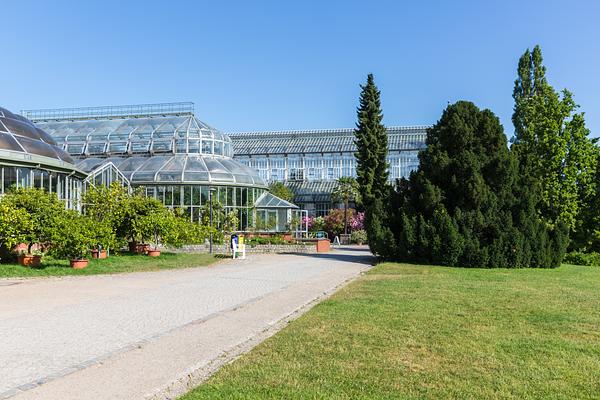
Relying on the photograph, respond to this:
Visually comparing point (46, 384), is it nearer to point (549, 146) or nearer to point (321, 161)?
point (549, 146)

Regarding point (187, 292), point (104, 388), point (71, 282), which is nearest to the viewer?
point (104, 388)

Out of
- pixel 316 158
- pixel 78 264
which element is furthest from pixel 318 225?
pixel 78 264

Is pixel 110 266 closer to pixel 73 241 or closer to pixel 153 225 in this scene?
pixel 73 241

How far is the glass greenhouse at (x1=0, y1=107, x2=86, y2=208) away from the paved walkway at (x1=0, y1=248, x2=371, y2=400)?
33.4ft

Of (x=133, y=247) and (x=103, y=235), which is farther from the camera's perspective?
(x=133, y=247)

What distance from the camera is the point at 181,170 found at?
43.3m

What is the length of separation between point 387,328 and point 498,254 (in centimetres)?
1528

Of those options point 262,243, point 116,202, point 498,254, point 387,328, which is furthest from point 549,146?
point 387,328

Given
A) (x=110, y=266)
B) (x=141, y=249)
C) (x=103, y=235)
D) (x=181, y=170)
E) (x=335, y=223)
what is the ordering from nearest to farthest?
(x=110, y=266)
(x=103, y=235)
(x=141, y=249)
(x=181, y=170)
(x=335, y=223)

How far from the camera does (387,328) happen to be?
865 cm

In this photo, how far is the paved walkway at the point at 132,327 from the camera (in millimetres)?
5945

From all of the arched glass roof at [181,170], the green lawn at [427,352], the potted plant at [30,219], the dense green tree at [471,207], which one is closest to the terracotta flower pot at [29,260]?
the potted plant at [30,219]

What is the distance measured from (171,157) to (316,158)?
A: 22306 millimetres

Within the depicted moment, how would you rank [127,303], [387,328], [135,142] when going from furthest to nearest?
1. [135,142]
2. [127,303]
3. [387,328]
